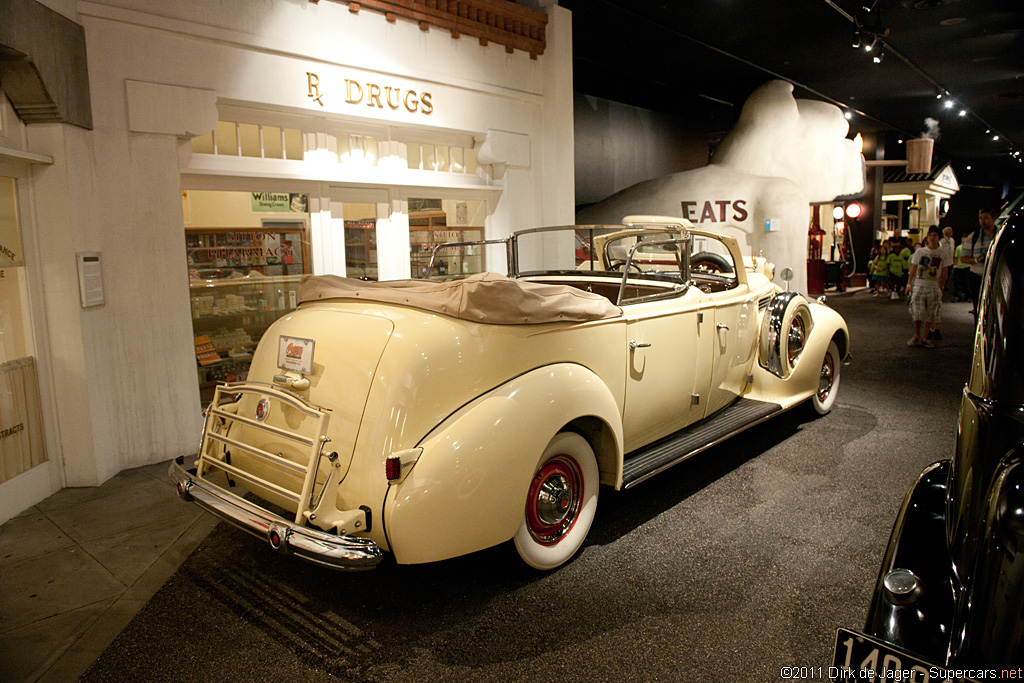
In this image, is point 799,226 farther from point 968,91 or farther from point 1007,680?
point 1007,680

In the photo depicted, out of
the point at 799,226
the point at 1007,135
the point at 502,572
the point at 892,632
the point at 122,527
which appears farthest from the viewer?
the point at 1007,135

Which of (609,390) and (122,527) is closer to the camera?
(609,390)

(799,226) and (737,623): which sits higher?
(799,226)

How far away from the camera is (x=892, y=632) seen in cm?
157

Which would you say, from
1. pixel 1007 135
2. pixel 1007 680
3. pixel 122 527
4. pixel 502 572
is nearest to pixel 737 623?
pixel 502 572

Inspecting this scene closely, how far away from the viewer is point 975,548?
4.88ft

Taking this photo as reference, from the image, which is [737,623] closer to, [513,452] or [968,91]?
[513,452]

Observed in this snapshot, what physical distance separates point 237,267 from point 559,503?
3.58 m

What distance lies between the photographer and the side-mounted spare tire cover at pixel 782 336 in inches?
185

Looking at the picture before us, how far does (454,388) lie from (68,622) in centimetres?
188

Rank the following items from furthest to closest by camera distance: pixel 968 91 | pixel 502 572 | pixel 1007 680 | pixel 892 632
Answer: pixel 968 91, pixel 502 572, pixel 892 632, pixel 1007 680

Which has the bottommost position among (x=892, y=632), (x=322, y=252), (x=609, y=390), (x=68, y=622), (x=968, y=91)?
(x=68, y=622)

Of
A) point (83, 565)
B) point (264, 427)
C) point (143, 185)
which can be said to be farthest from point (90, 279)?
point (264, 427)

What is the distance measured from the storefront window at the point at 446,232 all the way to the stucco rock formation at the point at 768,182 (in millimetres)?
4552
